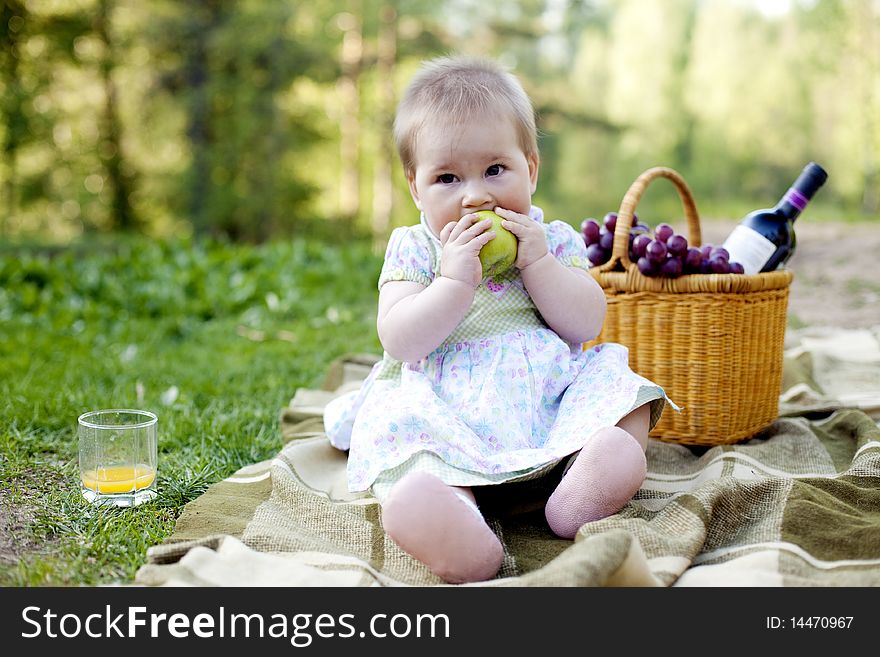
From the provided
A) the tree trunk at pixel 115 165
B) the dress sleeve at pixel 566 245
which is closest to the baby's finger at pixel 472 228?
the dress sleeve at pixel 566 245

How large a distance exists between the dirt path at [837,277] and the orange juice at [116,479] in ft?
10.4

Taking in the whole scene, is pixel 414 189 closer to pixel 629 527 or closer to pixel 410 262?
pixel 410 262

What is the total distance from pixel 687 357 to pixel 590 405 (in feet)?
1.93

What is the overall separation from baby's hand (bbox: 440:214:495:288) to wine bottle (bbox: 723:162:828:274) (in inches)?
38.9

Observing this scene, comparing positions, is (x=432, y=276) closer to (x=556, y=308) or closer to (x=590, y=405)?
(x=556, y=308)

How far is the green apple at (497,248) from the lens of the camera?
176 cm

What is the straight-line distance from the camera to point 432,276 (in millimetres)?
1940

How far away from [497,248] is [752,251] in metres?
0.98

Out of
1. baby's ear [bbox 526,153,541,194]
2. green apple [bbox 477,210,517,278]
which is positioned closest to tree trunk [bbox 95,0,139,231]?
baby's ear [bbox 526,153,541,194]

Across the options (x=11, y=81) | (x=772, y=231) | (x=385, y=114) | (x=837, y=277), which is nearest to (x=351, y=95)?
(x=385, y=114)

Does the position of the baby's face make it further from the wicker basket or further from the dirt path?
the dirt path

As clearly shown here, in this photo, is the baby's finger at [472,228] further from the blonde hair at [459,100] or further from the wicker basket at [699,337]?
the wicker basket at [699,337]

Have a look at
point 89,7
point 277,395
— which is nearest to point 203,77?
point 89,7
